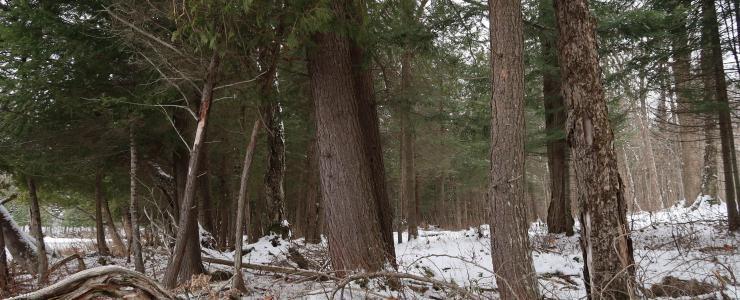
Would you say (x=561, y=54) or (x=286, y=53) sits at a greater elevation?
(x=286, y=53)

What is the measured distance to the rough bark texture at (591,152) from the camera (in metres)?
4.59

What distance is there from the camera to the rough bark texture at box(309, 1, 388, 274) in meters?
5.97

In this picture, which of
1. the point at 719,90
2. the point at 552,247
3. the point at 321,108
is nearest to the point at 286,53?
the point at 321,108

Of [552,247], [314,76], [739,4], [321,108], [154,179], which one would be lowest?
[552,247]

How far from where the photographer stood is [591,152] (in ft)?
15.6

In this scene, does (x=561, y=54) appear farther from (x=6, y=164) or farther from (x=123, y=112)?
(x=6, y=164)

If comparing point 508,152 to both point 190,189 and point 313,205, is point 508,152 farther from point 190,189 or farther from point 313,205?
point 313,205

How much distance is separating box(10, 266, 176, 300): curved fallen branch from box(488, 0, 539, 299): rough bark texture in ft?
10.3

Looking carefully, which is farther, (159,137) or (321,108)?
(159,137)

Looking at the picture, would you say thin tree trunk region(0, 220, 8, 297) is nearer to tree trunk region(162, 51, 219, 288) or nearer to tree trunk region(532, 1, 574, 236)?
tree trunk region(162, 51, 219, 288)

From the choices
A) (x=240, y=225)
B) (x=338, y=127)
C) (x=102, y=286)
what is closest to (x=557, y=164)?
(x=338, y=127)

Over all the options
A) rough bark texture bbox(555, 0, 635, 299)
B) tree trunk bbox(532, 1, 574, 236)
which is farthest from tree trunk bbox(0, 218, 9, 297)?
tree trunk bbox(532, 1, 574, 236)

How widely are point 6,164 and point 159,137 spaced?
2.76 metres

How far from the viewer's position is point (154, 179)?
408 inches
